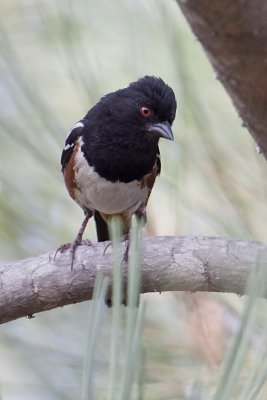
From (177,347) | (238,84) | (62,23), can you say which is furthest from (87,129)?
(238,84)

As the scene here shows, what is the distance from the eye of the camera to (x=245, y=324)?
0.41 meters

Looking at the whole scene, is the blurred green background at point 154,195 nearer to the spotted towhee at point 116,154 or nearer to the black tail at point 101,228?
the spotted towhee at point 116,154

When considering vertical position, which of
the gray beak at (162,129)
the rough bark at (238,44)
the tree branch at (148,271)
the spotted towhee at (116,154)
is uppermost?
the spotted towhee at (116,154)

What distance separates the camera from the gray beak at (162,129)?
155 centimetres

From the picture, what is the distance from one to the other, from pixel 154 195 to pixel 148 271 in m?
0.31

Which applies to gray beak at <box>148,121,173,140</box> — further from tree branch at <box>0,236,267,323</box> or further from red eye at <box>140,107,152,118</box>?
tree branch at <box>0,236,267,323</box>

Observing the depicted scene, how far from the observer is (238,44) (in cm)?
39

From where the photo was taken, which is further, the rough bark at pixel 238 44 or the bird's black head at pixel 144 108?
the bird's black head at pixel 144 108

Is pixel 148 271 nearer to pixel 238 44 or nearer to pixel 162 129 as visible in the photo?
pixel 162 129

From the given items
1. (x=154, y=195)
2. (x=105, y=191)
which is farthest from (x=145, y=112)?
(x=154, y=195)

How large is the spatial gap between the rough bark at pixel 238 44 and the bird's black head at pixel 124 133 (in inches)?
58.7

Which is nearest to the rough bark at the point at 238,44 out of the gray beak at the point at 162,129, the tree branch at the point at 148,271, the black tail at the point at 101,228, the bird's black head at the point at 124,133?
the tree branch at the point at 148,271

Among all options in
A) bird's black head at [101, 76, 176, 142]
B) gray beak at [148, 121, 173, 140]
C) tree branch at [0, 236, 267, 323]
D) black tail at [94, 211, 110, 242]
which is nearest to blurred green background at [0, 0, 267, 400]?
tree branch at [0, 236, 267, 323]

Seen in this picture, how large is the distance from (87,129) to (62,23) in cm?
90
